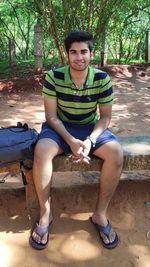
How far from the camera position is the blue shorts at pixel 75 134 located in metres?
2.99

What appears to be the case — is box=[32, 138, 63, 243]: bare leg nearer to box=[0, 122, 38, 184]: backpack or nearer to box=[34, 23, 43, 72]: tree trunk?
box=[0, 122, 38, 184]: backpack

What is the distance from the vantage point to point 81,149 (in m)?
2.87

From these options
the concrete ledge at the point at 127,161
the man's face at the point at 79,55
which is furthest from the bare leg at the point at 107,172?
the man's face at the point at 79,55

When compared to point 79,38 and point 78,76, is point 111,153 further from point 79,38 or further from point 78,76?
point 79,38

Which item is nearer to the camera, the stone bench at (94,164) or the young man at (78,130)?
the young man at (78,130)

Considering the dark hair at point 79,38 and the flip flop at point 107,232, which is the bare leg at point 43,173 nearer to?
the flip flop at point 107,232

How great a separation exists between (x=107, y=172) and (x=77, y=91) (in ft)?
2.34

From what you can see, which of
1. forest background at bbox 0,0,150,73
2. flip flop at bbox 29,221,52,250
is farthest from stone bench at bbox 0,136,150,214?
forest background at bbox 0,0,150,73

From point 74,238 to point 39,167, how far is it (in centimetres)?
65

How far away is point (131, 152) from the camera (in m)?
3.19

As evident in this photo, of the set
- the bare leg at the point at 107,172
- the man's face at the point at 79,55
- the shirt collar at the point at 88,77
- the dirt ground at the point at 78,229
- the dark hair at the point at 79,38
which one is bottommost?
the dirt ground at the point at 78,229

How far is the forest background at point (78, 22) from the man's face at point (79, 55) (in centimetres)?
522

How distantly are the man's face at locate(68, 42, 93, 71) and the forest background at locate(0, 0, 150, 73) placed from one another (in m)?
5.22

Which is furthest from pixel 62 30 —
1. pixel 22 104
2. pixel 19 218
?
pixel 19 218
